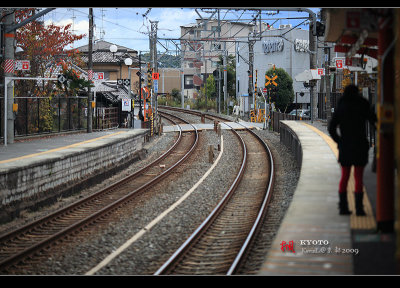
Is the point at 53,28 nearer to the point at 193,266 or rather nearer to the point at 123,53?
the point at 123,53

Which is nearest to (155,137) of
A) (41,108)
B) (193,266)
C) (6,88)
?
(41,108)

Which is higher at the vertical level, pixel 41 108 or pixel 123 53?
pixel 123 53

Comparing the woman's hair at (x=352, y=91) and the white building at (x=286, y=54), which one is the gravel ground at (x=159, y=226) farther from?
the white building at (x=286, y=54)

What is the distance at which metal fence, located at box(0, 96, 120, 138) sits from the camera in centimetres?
2008

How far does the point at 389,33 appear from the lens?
5137mm

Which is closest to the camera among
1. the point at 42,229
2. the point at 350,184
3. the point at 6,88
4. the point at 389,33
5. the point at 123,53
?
the point at 389,33

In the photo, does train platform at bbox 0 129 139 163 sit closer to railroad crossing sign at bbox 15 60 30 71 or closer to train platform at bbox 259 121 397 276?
railroad crossing sign at bbox 15 60 30 71

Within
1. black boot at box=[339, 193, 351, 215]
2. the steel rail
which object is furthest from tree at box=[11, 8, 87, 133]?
black boot at box=[339, 193, 351, 215]

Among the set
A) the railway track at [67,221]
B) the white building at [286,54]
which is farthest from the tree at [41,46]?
the white building at [286,54]

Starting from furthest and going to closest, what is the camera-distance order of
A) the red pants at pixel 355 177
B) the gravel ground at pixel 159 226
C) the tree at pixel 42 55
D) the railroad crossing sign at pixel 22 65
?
the tree at pixel 42 55 < the railroad crossing sign at pixel 22 65 < the gravel ground at pixel 159 226 < the red pants at pixel 355 177

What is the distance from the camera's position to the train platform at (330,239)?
5355 mm

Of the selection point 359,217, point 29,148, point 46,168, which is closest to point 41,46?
point 29,148

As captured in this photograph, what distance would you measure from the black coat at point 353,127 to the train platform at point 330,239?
0.49ft
